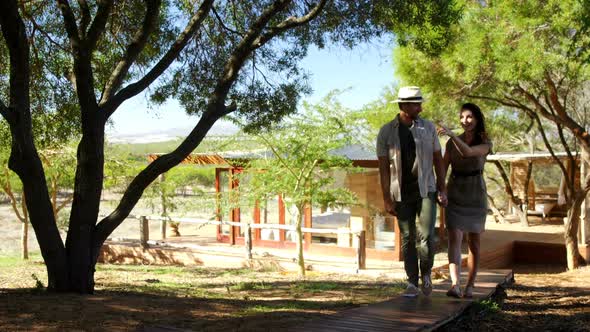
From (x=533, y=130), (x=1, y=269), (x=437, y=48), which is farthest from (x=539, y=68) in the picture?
(x=533, y=130)

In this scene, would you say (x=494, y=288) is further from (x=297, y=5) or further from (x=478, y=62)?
(x=478, y=62)

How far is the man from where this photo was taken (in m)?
4.50

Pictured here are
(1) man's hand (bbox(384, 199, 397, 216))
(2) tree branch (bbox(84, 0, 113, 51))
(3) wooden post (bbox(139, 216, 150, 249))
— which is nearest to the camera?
(1) man's hand (bbox(384, 199, 397, 216))

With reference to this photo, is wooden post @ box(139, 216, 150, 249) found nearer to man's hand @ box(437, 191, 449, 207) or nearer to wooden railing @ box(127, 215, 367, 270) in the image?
wooden railing @ box(127, 215, 367, 270)

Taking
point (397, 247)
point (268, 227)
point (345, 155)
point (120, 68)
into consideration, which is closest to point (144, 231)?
point (268, 227)

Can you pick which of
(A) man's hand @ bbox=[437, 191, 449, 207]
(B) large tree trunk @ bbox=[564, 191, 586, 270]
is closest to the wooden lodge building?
(B) large tree trunk @ bbox=[564, 191, 586, 270]

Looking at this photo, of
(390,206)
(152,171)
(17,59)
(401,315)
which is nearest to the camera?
(401,315)

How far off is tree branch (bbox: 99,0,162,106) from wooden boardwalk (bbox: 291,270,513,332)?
4.04 meters

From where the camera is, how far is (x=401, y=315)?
13.7 ft

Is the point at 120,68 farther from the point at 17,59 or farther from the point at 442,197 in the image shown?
the point at 442,197

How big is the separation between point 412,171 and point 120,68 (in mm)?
4090

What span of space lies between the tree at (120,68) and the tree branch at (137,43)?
14 mm

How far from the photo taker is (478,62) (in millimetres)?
10055

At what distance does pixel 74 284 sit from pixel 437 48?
5637 mm
